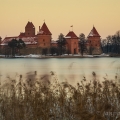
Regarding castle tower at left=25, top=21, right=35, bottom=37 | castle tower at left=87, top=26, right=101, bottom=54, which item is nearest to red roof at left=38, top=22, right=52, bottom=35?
castle tower at left=25, top=21, right=35, bottom=37

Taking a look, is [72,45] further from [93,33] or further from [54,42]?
[93,33]

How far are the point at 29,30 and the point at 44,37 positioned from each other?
1074 cm

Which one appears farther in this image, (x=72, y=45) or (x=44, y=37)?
(x=44, y=37)

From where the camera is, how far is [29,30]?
95.5 m

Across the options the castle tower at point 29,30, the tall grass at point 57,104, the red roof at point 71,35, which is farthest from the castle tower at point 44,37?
the tall grass at point 57,104

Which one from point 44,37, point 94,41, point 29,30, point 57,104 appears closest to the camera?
point 57,104

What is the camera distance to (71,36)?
3420 inches

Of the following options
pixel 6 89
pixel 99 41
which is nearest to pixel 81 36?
pixel 99 41

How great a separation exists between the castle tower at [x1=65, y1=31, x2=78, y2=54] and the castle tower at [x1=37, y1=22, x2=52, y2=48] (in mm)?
4843

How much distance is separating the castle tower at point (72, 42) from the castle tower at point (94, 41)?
152 inches

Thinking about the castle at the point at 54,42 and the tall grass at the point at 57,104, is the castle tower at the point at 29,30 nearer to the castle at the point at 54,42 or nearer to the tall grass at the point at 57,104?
the castle at the point at 54,42

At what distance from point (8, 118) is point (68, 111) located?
99cm

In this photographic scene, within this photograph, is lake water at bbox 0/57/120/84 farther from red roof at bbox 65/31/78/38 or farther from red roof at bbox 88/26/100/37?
red roof at bbox 88/26/100/37

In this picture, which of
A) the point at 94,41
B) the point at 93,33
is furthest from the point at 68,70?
the point at 93,33
